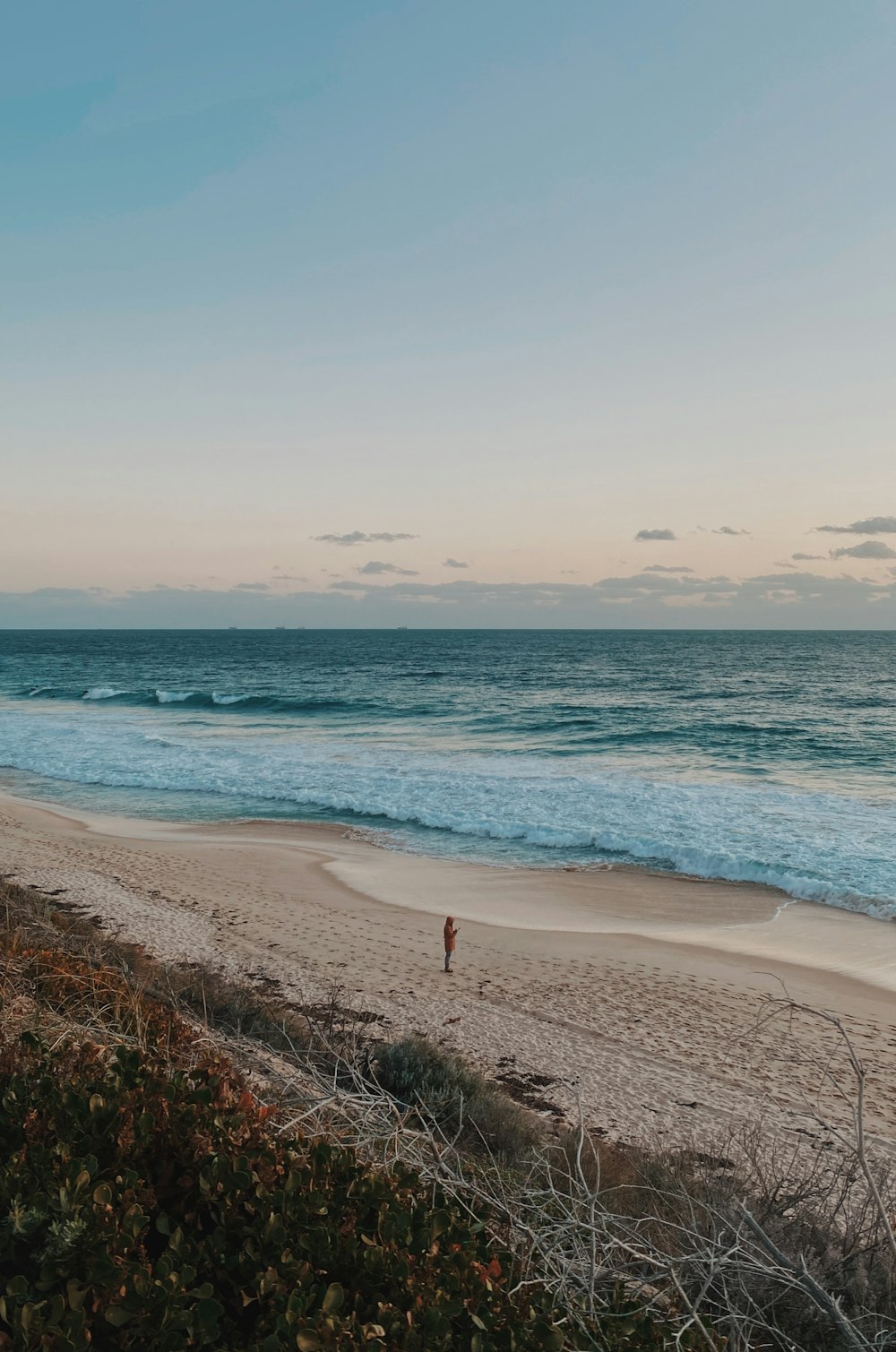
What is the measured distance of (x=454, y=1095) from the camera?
22.4ft

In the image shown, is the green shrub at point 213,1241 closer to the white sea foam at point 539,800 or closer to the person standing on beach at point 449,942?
the person standing on beach at point 449,942

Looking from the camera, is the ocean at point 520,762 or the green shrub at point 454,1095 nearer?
the green shrub at point 454,1095

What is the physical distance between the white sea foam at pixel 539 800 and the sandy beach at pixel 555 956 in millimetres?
1560

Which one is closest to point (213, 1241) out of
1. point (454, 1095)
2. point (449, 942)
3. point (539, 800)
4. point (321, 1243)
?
point (321, 1243)

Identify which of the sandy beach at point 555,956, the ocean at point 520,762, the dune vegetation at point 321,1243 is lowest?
the sandy beach at point 555,956

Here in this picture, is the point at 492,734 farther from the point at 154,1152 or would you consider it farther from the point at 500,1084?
the point at 154,1152

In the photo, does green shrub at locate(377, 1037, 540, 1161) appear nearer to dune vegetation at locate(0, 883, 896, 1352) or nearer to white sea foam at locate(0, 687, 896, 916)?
dune vegetation at locate(0, 883, 896, 1352)

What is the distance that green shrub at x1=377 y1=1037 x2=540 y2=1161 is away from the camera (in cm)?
631

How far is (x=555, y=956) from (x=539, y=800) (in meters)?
11.3

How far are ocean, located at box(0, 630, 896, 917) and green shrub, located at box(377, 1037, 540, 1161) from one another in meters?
10.6

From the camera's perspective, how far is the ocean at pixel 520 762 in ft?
64.0

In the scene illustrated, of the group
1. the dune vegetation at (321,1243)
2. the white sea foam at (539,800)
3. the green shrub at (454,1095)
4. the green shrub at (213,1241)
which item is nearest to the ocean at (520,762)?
the white sea foam at (539,800)

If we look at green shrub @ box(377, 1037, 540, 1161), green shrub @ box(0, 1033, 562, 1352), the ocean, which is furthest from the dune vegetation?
the ocean

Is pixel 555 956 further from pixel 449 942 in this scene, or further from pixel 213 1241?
pixel 213 1241
